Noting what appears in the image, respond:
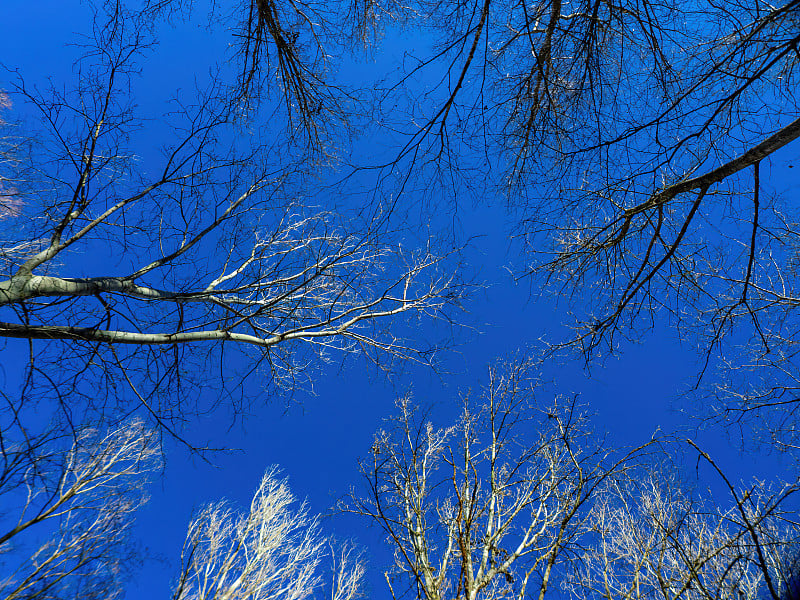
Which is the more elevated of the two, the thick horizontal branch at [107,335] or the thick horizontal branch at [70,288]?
the thick horizontal branch at [70,288]

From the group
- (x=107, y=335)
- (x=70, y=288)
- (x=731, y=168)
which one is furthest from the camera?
(x=70, y=288)

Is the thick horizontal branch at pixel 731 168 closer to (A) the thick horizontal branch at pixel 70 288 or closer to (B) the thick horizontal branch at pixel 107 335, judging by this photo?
(A) the thick horizontal branch at pixel 70 288

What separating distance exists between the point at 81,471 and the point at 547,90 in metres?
11.1

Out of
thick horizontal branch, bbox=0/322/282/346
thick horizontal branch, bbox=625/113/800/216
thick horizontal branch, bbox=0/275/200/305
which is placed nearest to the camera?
thick horizontal branch, bbox=625/113/800/216

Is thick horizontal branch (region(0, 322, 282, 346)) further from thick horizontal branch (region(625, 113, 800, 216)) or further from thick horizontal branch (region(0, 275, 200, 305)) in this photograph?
thick horizontal branch (region(625, 113, 800, 216))

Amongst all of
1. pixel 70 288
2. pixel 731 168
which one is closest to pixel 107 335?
pixel 70 288

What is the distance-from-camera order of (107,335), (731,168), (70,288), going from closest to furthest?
(731,168), (107,335), (70,288)

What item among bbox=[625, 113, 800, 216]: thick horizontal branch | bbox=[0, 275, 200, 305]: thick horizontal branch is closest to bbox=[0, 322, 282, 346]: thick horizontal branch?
bbox=[0, 275, 200, 305]: thick horizontal branch

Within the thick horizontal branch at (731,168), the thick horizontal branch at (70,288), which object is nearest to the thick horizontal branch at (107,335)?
the thick horizontal branch at (70,288)

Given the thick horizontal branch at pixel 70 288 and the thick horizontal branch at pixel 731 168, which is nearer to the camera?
the thick horizontal branch at pixel 731 168

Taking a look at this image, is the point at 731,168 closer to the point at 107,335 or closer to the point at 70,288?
the point at 107,335

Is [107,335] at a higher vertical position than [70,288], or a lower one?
lower

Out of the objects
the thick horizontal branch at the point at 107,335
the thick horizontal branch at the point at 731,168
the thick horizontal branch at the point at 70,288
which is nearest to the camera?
the thick horizontal branch at the point at 731,168

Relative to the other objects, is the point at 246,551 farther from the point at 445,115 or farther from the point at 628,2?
the point at 628,2
